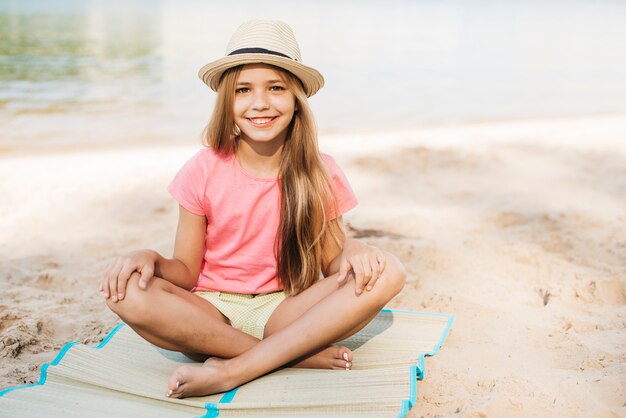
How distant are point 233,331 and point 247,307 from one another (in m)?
0.21

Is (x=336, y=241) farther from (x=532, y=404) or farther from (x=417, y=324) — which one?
(x=532, y=404)

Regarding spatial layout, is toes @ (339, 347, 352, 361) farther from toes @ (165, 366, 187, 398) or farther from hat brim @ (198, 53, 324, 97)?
hat brim @ (198, 53, 324, 97)

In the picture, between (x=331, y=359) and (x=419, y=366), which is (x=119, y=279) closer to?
(x=331, y=359)

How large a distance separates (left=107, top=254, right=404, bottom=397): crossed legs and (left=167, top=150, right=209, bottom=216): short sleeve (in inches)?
12.8

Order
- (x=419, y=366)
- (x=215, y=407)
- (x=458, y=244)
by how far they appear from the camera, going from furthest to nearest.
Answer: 1. (x=458, y=244)
2. (x=419, y=366)
3. (x=215, y=407)

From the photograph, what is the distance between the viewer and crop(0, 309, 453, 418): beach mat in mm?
2072

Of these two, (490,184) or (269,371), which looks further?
(490,184)

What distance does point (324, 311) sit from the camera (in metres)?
2.27

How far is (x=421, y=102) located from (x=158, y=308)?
26.4 ft

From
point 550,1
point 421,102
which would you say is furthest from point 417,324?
point 550,1

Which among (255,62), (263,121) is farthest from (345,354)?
(255,62)

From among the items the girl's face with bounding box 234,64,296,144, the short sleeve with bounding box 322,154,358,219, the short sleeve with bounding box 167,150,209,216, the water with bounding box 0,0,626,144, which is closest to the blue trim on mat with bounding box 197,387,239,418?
the short sleeve with bounding box 167,150,209,216

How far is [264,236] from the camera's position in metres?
2.56

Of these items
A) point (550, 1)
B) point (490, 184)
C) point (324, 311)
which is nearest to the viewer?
point (324, 311)
